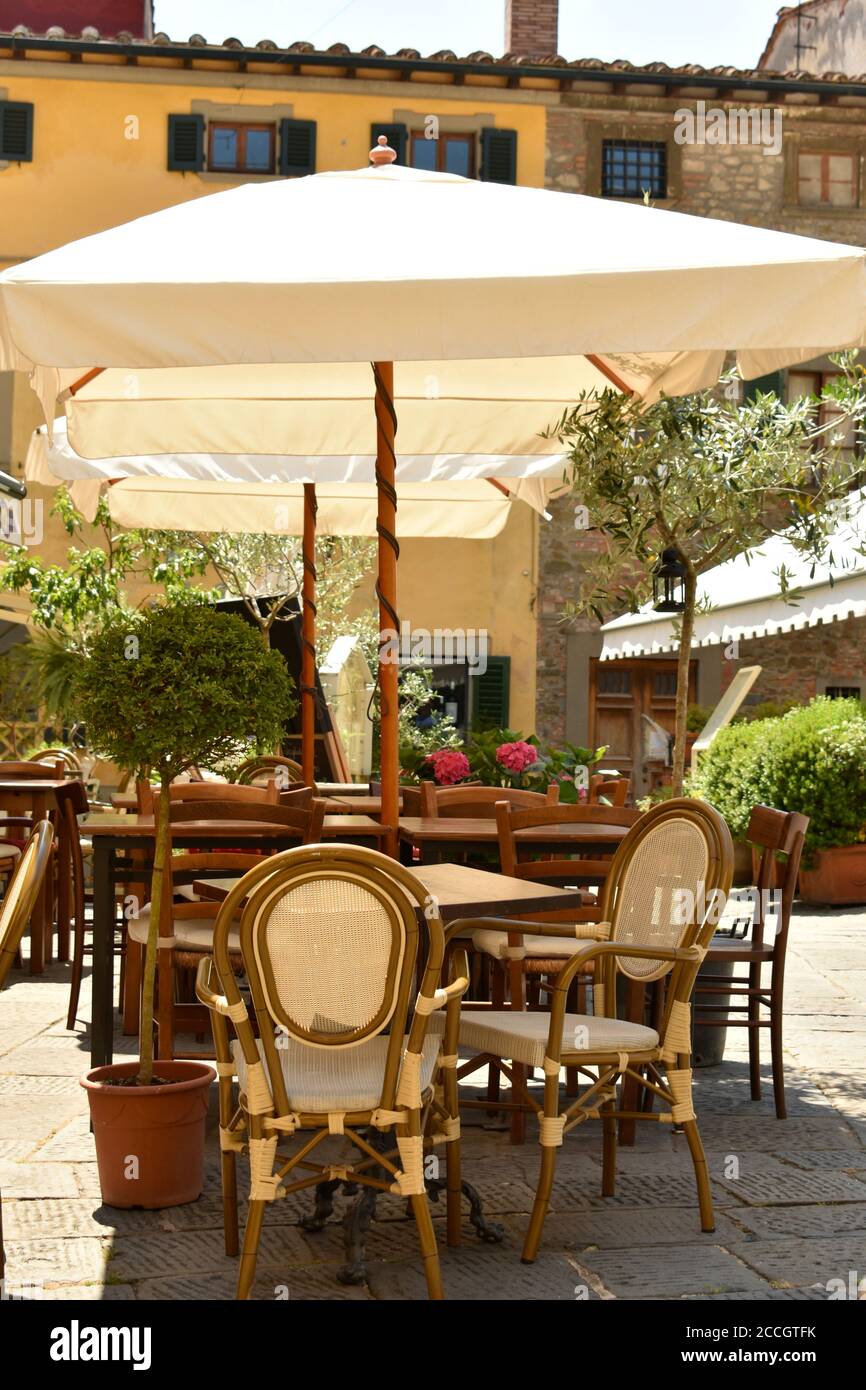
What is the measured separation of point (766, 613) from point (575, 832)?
8068 millimetres

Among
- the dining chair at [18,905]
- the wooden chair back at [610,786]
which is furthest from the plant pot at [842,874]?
the dining chair at [18,905]

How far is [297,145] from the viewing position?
18891 millimetres

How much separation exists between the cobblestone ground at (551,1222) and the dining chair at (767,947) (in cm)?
20

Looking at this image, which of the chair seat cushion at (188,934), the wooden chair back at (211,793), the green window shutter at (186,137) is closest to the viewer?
the chair seat cushion at (188,934)

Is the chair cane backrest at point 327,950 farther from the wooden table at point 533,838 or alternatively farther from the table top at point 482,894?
the wooden table at point 533,838

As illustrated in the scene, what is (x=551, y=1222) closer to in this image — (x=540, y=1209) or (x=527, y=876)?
(x=540, y=1209)

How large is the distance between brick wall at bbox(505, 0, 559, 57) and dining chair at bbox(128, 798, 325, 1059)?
18.2 m

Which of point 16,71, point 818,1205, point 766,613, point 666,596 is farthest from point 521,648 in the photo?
point 818,1205

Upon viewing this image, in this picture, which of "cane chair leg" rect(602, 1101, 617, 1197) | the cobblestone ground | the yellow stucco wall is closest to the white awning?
the yellow stucco wall

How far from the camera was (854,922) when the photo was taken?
969 centimetres

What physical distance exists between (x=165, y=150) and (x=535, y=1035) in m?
17.1

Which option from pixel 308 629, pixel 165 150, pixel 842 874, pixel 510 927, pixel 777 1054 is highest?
pixel 165 150

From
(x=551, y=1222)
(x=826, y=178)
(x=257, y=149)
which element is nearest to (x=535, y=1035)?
(x=551, y=1222)

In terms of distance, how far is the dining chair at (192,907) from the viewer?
14.7 feet
